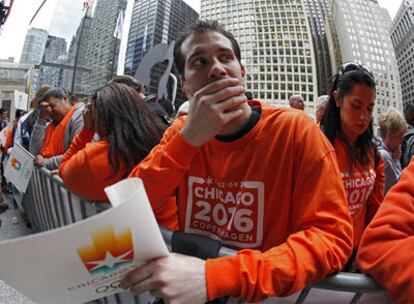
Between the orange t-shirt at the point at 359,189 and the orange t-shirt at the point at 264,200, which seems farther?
the orange t-shirt at the point at 359,189

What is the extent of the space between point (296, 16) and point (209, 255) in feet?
5.18

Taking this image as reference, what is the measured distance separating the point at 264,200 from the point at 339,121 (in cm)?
93

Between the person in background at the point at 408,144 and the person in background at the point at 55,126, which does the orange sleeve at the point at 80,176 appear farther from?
the person in background at the point at 408,144

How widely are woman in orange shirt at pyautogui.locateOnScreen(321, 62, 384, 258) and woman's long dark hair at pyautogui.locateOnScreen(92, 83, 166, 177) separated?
0.99m

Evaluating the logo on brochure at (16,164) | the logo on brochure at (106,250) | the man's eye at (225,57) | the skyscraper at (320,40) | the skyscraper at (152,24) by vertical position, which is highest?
the skyscraper at (152,24)

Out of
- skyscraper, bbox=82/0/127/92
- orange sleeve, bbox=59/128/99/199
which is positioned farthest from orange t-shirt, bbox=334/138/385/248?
skyscraper, bbox=82/0/127/92

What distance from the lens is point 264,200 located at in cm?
89

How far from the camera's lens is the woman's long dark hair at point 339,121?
1487mm

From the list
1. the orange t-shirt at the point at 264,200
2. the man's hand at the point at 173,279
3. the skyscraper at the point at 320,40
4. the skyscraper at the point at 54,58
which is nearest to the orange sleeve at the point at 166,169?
the orange t-shirt at the point at 264,200

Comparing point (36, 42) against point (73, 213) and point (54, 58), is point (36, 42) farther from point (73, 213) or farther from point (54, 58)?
point (73, 213)

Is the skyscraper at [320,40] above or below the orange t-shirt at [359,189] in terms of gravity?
above

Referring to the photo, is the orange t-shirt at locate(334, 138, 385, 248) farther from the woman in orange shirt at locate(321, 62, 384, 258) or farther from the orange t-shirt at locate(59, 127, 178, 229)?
the orange t-shirt at locate(59, 127, 178, 229)

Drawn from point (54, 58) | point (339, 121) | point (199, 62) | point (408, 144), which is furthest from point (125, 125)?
point (54, 58)

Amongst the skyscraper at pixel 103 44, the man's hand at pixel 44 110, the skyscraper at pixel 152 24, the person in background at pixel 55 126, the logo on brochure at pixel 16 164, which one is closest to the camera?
the skyscraper at pixel 152 24
